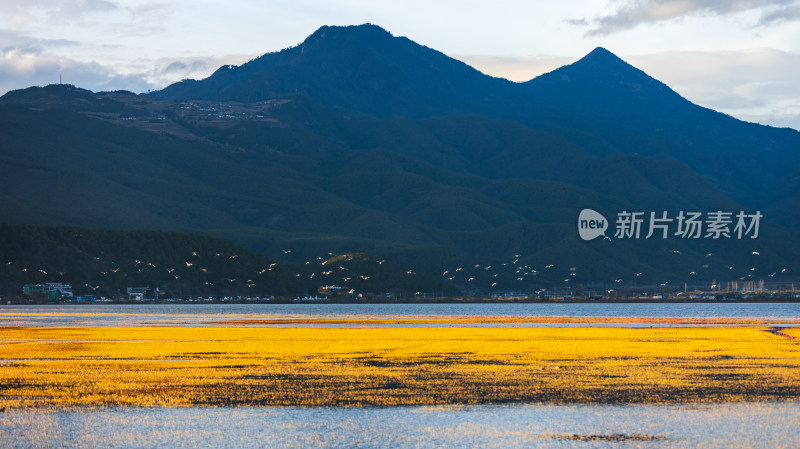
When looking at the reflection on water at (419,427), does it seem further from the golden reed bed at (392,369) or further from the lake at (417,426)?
the golden reed bed at (392,369)

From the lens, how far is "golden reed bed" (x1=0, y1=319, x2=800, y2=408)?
48.8 meters

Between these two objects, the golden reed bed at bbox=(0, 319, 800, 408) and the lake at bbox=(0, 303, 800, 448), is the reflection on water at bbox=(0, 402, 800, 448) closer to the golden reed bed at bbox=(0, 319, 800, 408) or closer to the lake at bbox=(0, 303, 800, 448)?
the lake at bbox=(0, 303, 800, 448)

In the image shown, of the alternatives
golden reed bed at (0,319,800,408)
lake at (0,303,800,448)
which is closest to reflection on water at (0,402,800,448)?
lake at (0,303,800,448)

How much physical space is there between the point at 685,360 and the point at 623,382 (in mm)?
13821

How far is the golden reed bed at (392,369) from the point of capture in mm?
48781

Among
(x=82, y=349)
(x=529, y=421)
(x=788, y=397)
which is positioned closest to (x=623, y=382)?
(x=788, y=397)

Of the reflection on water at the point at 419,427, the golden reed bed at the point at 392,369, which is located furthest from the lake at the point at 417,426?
the golden reed bed at the point at 392,369

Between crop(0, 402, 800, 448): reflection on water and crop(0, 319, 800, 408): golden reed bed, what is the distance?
241 cm

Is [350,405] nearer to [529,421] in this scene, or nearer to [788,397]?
[529,421]

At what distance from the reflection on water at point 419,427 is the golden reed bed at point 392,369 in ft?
7.91

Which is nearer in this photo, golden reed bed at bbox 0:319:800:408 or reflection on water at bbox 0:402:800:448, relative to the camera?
reflection on water at bbox 0:402:800:448

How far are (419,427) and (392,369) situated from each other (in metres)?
19.1

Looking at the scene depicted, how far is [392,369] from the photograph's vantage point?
2367 inches

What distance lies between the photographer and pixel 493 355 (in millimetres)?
69625
